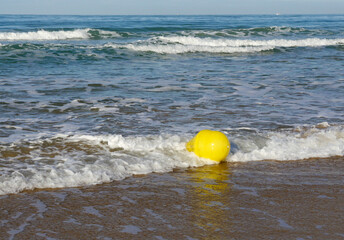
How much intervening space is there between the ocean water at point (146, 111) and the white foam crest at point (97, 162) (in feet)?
0.04

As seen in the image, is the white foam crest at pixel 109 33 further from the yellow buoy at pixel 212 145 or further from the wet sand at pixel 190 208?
the wet sand at pixel 190 208

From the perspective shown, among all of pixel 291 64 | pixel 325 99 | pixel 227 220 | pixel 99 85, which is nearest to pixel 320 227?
pixel 227 220

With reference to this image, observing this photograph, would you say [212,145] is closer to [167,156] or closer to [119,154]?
[167,156]

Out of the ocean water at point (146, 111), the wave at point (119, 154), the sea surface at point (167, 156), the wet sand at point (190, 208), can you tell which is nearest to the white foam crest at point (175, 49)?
the ocean water at point (146, 111)

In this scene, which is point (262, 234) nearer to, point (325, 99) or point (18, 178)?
point (18, 178)

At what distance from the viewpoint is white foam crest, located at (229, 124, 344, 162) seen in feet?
18.2

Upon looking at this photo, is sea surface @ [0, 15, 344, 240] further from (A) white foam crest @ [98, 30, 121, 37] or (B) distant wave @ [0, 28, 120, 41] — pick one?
(A) white foam crest @ [98, 30, 121, 37]

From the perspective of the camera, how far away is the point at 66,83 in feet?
34.2

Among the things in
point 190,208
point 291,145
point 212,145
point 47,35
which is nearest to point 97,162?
point 212,145

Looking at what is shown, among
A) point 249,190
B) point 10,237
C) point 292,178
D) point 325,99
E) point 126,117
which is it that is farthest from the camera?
point 325,99

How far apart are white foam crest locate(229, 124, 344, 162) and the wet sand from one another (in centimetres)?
56

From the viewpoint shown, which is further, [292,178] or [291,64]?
[291,64]

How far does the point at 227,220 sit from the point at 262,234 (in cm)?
35

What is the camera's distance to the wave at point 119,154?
4617 mm
